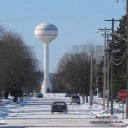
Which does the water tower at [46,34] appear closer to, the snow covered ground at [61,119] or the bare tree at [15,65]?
the bare tree at [15,65]

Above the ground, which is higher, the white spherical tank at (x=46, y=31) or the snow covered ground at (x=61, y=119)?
the white spherical tank at (x=46, y=31)

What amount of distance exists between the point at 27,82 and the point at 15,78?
291 inches

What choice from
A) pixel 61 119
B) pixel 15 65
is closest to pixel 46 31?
pixel 15 65

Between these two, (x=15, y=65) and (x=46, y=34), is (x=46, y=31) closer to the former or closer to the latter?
(x=46, y=34)

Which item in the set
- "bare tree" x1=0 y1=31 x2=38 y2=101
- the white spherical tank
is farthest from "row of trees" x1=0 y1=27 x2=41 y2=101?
the white spherical tank

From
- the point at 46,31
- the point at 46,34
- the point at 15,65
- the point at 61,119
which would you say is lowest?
the point at 61,119

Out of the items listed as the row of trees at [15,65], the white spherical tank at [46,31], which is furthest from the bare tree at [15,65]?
the white spherical tank at [46,31]

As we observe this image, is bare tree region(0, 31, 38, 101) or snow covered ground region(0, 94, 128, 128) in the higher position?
bare tree region(0, 31, 38, 101)

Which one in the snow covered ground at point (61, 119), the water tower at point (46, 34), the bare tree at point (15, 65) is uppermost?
the water tower at point (46, 34)

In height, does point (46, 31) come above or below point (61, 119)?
above

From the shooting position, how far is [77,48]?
16462 centimetres

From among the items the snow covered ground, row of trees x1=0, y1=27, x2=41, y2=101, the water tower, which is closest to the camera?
the snow covered ground

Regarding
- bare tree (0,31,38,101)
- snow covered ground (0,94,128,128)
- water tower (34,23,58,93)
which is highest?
water tower (34,23,58,93)

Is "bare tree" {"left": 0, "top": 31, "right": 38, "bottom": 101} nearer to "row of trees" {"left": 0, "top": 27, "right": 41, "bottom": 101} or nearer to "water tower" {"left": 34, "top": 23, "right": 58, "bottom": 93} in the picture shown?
"row of trees" {"left": 0, "top": 27, "right": 41, "bottom": 101}
